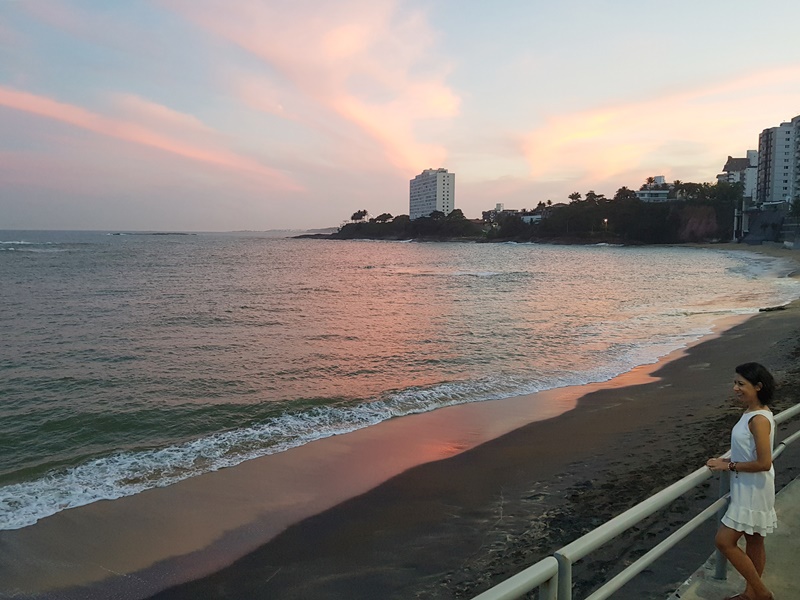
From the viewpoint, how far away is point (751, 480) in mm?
3359

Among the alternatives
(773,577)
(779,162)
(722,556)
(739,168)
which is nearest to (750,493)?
(722,556)

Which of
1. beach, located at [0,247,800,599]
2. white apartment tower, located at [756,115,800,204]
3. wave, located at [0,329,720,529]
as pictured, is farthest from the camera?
white apartment tower, located at [756,115,800,204]

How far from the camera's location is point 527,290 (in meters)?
37.0

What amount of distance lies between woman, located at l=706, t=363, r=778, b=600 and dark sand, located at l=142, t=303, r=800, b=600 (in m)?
0.80

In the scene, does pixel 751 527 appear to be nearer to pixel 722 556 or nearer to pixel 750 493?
pixel 750 493

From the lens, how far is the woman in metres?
3.26

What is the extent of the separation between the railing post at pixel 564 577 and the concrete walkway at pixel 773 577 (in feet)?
5.71

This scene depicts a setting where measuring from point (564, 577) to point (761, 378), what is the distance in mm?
1957

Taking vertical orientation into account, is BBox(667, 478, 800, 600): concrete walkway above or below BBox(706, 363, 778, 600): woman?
below

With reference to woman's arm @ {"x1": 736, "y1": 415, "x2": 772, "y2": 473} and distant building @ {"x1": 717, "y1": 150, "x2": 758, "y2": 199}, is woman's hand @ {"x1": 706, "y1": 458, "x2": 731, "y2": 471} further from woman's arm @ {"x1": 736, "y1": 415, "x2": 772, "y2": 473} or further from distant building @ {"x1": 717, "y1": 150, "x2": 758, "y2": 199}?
distant building @ {"x1": 717, "y1": 150, "x2": 758, "y2": 199}

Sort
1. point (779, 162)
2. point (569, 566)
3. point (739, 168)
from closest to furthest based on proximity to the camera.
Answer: point (569, 566)
point (779, 162)
point (739, 168)

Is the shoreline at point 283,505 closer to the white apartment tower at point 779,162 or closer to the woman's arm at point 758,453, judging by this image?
the woman's arm at point 758,453

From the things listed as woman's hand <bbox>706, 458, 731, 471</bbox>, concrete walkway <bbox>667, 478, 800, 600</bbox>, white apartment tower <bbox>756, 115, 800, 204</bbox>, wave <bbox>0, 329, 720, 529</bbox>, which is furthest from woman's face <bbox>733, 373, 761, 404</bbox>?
white apartment tower <bbox>756, 115, 800, 204</bbox>

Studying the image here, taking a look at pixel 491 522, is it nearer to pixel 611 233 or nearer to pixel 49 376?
pixel 49 376
